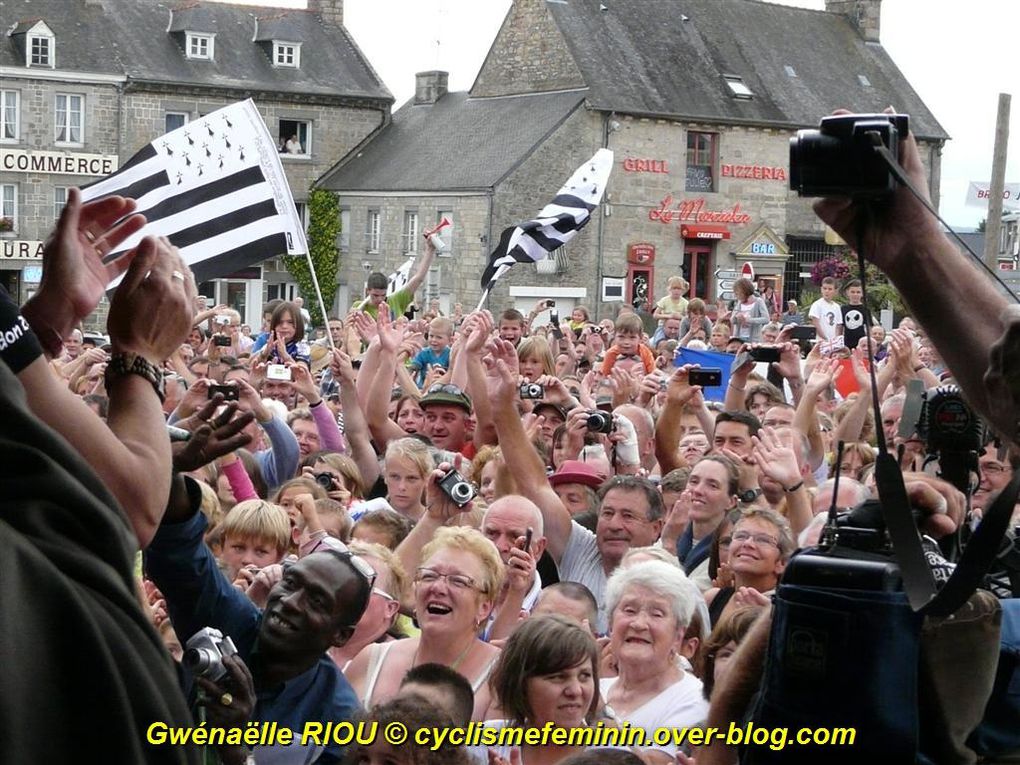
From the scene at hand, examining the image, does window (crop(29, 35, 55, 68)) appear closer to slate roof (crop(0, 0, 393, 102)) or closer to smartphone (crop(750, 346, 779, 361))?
slate roof (crop(0, 0, 393, 102))

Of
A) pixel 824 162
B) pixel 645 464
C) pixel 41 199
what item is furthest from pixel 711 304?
pixel 824 162

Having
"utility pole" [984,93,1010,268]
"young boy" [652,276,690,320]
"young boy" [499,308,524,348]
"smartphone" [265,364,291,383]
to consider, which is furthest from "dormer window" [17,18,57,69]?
"smartphone" [265,364,291,383]

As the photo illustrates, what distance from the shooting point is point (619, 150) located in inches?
1838

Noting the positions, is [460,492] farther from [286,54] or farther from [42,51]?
[286,54]

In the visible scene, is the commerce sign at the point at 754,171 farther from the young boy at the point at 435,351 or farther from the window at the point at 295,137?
the young boy at the point at 435,351

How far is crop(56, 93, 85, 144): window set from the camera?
46.9 metres

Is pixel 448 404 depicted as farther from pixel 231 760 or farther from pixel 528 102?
pixel 528 102

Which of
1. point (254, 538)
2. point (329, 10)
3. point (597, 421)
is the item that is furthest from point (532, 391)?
point (329, 10)

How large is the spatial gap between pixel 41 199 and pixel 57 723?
4787 centimetres

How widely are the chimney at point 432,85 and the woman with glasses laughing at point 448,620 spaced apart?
161 feet

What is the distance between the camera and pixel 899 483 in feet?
8.28

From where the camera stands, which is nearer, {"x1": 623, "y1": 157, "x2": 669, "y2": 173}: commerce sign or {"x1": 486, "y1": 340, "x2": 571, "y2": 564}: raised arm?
{"x1": 486, "y1": 340, "x2": 571, "y2": 564}: raised arm

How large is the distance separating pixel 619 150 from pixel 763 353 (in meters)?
37.5

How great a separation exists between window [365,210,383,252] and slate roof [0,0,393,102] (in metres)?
5.11
